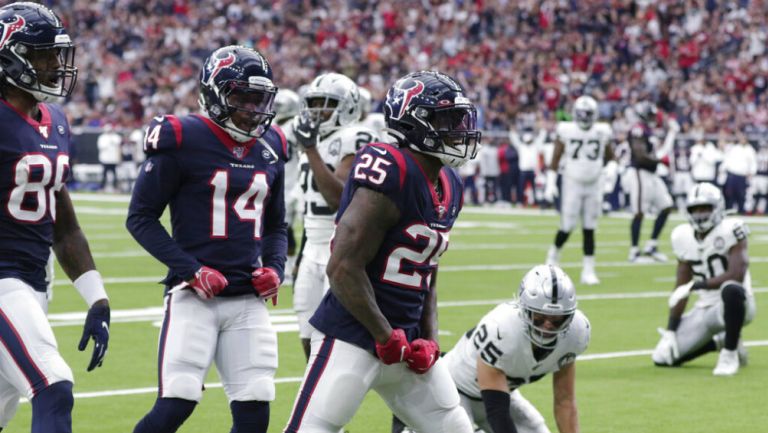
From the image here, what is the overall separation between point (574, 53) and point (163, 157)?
24.4 metres

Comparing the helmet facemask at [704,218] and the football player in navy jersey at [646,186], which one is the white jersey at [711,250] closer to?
the helmet facemask at [704,218]

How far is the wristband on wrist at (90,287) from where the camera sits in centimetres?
464

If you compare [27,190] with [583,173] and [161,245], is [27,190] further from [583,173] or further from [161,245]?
[583,173]

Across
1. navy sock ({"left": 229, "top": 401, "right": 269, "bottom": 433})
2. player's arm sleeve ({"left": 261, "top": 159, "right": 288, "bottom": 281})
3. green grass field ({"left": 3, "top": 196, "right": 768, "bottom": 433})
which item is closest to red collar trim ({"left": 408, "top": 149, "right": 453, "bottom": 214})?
player's arm sleeve ({"left": 261, "top": 159, "right": 288, "bottom": 281})

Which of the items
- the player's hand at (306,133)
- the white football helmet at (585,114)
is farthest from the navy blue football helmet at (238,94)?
the white football helmet at (585,114)

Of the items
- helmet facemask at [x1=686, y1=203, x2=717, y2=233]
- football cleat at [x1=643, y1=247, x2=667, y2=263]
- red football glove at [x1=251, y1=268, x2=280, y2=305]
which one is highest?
red football glove at [x1=251, y1=268, x2=280, y2=305]

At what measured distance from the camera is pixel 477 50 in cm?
3014

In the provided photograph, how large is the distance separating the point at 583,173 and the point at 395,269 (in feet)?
29.7

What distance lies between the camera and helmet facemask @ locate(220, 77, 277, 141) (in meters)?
4.74

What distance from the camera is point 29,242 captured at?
4430mm

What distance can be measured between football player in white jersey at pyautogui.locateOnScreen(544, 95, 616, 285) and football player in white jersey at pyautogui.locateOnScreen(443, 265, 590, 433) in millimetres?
7167

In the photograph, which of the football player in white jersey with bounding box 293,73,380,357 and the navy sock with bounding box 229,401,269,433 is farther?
the football player in white jersey with bounding box 293,73,380,357

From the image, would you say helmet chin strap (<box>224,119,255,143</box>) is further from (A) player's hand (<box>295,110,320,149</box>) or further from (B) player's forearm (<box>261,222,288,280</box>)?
(A) player's hand (<box>295,110,320,149</box>)

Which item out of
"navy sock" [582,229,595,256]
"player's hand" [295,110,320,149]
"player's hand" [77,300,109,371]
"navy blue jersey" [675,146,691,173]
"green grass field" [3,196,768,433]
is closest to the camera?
"player's hand" [77,300,109,371]
